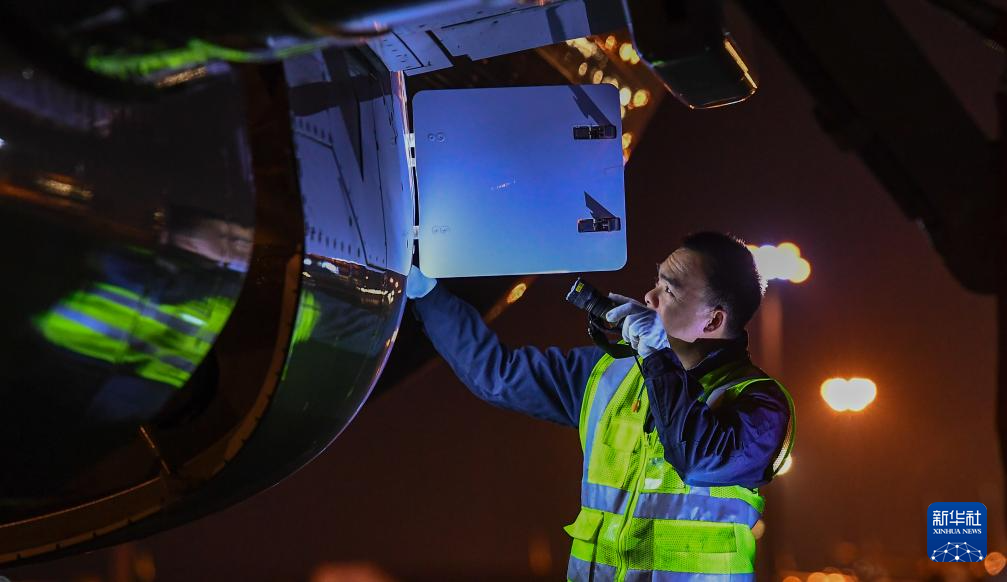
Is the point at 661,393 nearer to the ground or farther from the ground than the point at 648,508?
farther from the ground

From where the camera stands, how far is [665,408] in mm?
1787

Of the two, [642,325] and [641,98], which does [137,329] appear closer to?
[642,325]

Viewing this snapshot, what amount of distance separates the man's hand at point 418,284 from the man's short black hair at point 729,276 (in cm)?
61

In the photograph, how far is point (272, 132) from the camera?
113 cm

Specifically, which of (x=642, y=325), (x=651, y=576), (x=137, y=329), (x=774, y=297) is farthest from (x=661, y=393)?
(x=774, y=297)

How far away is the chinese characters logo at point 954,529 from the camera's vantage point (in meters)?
5.09

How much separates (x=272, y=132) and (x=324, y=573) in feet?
11.9

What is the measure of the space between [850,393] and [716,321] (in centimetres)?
350

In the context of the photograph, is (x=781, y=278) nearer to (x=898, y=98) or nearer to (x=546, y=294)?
(x=546, y=294)

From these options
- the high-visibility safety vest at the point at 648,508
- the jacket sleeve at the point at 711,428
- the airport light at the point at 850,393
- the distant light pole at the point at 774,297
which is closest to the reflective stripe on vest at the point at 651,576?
the high-visibility safety vest at the point at 648,508

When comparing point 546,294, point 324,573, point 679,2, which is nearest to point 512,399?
point 679,2

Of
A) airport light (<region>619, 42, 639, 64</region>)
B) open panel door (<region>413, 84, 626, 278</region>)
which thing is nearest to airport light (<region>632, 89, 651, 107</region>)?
airport light (<region>619, 42, 639, 64</region>)

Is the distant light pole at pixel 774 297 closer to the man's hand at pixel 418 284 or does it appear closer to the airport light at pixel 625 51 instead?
the airport light at pixel 625 51

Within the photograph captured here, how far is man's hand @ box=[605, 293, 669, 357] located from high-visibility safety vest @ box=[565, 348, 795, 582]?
0.44 feet
